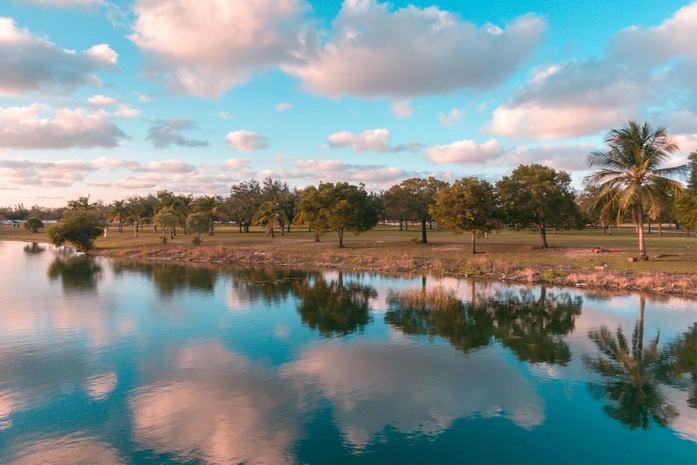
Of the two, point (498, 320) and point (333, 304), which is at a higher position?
point (333, 304)

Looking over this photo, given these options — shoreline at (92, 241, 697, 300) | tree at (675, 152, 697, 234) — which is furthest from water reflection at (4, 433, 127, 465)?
tree at (675, 152, 697, 234)

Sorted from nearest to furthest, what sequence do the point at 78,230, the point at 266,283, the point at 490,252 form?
the point at 266,283
the point at 490,252
the point at 78,230

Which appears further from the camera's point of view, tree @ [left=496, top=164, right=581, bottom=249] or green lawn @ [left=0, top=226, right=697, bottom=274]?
tree @ [left=496, top=164, right=581, bottom=249]

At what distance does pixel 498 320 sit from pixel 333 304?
11.8 meters

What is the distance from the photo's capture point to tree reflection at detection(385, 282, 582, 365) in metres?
23.2

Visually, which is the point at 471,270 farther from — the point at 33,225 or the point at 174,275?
the point at 33,225

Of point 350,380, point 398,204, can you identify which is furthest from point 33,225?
point 350,380

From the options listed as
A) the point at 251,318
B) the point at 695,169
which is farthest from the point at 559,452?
the point at 695,169

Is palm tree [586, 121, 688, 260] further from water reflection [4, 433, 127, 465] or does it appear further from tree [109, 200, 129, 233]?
tree [109, 200, 129, 233]

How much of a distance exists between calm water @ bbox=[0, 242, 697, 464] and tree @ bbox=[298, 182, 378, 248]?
2821 centimetres

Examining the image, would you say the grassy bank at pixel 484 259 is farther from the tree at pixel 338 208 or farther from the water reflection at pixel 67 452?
the water reflection at pixel 67 452

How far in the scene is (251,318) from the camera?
1145 inches

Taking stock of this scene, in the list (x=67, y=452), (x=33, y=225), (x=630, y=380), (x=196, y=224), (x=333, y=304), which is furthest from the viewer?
(x=33, y=225)

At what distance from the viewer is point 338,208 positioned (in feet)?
202
